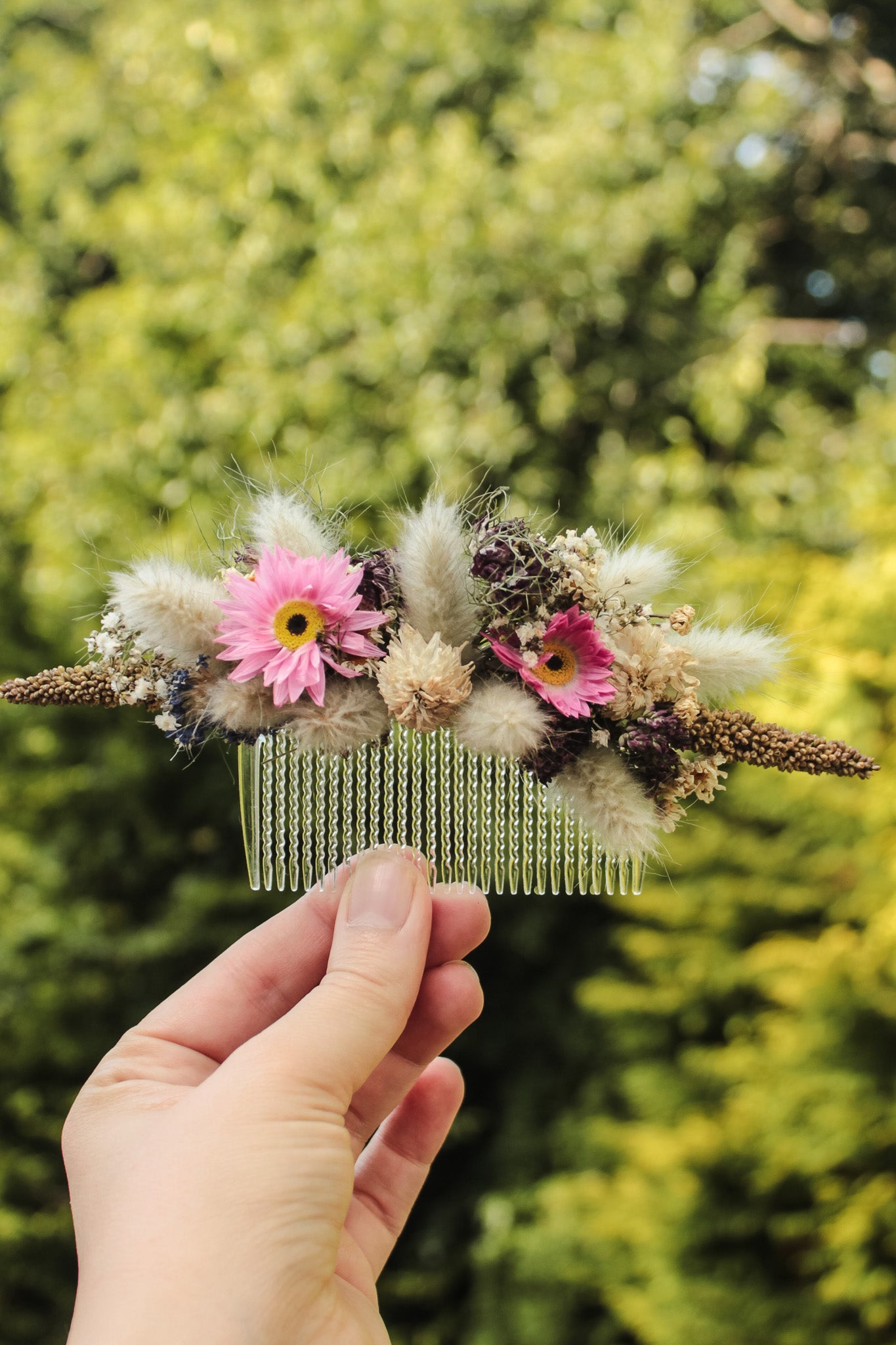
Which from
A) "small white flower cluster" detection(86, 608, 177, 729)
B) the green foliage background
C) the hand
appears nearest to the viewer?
the hand

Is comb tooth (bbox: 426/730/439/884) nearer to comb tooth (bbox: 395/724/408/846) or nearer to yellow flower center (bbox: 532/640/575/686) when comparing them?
comb tooth (bbox: 395/724/408/846)


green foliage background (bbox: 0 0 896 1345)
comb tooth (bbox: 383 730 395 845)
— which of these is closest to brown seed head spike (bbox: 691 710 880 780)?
comb tooth (bbox: 383 730 395 845)

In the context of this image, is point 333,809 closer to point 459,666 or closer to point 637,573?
point 459,666

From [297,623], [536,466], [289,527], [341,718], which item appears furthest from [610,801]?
[536,466]

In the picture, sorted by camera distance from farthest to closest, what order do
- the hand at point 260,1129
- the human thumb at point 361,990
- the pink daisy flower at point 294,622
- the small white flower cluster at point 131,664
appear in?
the small white flower cluster at point 131,664
the pink daisy flower at point 294,622
the human thumb at point 361,990
the hand at point 260,1129

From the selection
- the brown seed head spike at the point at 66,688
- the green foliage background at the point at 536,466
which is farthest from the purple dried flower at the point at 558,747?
the green foliage background at the point at 536,466

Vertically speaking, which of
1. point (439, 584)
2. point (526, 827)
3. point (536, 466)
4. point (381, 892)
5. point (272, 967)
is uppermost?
point (536, 466)

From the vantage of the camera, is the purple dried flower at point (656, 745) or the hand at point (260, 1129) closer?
the hand at point (260, 1129)

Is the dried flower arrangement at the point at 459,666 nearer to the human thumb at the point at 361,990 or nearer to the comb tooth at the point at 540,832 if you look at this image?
the comb tooth at the point at 540,832

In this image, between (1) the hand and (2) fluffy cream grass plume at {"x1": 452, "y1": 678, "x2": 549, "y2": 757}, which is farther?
(2) fluffy cream grass plume at {"x1": 452, "y1": 678, "x2": 549, "y2": 757}
